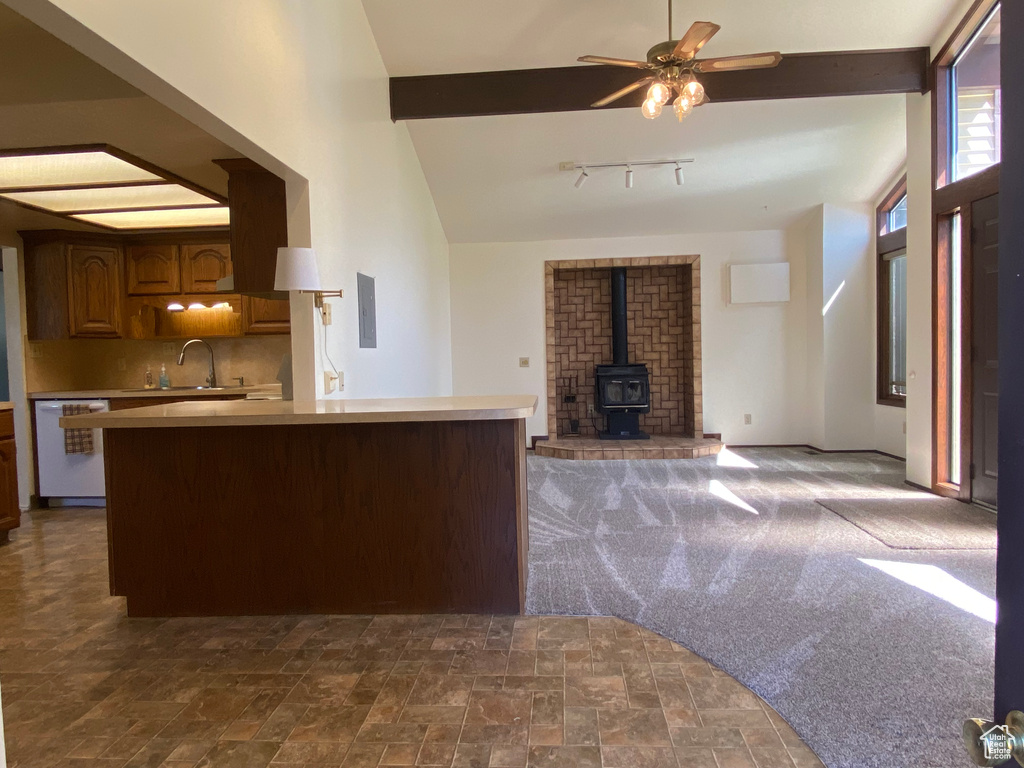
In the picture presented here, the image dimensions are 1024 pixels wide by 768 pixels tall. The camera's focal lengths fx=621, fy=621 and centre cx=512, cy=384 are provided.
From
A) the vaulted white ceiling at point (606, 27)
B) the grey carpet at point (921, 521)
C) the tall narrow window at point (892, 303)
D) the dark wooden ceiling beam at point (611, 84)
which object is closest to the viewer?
the grey carpet at point (921, 521)

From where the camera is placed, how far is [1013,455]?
1.76 feet

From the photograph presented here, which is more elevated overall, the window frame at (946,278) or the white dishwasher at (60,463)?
the window frame at (946,278)

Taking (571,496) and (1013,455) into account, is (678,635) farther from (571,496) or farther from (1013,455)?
(571,496)

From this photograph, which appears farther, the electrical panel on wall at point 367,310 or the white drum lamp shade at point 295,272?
the electrical panel on wall at point 367,310

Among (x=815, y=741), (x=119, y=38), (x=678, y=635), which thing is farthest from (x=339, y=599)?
(x=119, y=38)

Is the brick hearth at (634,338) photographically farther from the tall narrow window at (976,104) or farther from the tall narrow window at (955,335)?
the tall narrow window at (976,104)

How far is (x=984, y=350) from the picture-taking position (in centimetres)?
404

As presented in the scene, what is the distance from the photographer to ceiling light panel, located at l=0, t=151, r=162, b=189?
3348mm

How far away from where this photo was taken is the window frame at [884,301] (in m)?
5.94

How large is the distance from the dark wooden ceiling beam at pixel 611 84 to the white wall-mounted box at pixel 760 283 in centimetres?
241

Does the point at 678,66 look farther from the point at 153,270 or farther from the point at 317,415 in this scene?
the point at 153,270

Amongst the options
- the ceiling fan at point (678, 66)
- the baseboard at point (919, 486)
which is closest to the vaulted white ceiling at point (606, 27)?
the ceiling fan at point (678, 66)

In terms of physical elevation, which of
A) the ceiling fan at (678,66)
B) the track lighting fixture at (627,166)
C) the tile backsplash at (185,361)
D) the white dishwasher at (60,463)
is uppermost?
the track lighting fixture at (627,166)

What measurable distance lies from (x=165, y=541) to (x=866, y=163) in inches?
243
